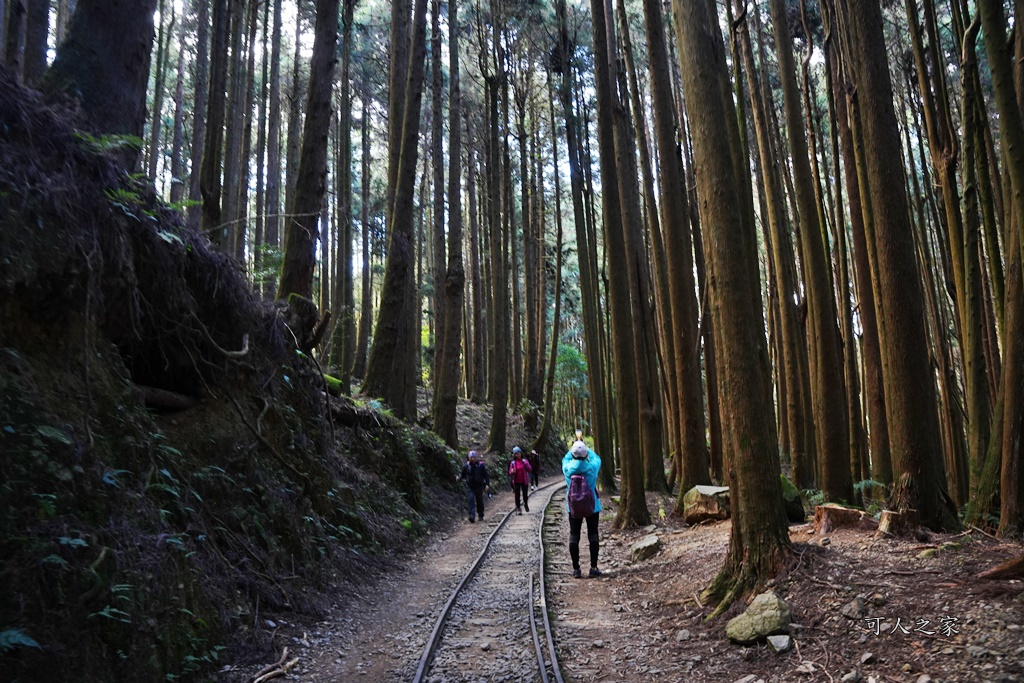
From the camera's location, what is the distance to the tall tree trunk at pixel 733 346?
6.41 metres

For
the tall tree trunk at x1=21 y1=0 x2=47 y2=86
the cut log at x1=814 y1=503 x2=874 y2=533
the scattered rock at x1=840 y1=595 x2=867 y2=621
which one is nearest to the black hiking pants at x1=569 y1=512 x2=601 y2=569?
the cut log at x1=814 y1=503 x2=874 y2=533

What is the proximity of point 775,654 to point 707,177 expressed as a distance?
437cm

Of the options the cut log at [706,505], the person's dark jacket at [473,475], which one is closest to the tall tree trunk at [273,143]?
the person's dark jacket at [473,475]

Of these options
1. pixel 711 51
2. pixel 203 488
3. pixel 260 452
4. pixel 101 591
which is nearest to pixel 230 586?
pixel 203 488

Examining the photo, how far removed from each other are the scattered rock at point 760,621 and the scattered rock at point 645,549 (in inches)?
152

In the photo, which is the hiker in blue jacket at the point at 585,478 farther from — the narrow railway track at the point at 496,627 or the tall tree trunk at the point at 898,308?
the tall tree trunk at the point at 898,308

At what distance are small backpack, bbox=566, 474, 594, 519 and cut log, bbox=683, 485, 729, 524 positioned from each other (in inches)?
125

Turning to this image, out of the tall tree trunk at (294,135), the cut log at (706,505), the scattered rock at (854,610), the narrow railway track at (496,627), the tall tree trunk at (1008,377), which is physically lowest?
the narrow railway track at (496,627)

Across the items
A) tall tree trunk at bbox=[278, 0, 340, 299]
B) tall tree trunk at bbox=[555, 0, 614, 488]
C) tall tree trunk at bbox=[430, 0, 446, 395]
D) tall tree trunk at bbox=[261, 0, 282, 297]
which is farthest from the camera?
tall tree trunk at bbox=[261, 0, 282, 297]

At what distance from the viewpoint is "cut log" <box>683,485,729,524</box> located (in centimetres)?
1088

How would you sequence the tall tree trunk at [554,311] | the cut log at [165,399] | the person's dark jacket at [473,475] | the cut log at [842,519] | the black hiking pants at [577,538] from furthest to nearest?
the tall tree trunk at [554,311] → the person's dark jacket at [473,475] → the black hiking pants at [577,538] → the cut log at [842,519] → the cut log at [165,399]

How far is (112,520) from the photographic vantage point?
4.91m

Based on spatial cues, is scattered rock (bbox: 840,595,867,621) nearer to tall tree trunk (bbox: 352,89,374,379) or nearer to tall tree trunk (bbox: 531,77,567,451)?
tall tree trunk (bbox: 352,89,374,379)

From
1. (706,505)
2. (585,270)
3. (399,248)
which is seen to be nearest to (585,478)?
(706,505)
